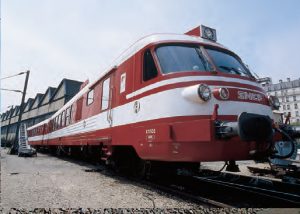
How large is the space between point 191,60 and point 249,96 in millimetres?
1304

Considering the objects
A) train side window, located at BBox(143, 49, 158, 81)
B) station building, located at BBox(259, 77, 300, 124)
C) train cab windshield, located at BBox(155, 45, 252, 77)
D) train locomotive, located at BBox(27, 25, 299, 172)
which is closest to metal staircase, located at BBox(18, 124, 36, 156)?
train locomotive, located at BBox(27, 25, 299, 172)

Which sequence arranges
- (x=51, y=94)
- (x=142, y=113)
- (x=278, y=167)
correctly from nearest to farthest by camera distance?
(x=142, y=113), (x=278, y=167), (x=51, y=94)

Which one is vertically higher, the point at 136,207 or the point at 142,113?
the point at 142,113

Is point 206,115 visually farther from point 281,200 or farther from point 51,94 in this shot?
point 51,94

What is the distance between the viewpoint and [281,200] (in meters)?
5.02

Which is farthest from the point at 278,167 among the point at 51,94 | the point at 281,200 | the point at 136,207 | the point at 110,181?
the point at 51,94

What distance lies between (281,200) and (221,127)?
188cm

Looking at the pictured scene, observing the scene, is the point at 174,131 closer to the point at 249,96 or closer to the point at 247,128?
the point at 247,128

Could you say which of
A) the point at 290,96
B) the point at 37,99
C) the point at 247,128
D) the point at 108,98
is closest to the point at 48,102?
the point at 37,99

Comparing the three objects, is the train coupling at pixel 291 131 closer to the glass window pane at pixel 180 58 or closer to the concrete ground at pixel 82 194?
the glass window pane at pixel 180 58

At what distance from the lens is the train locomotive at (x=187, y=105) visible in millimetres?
4570

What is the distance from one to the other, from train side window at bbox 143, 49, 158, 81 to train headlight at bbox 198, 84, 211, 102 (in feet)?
3.90

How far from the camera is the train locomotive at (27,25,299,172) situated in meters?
4.57

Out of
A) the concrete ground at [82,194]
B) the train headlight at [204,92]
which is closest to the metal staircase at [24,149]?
the concrete ground at [82,194]
